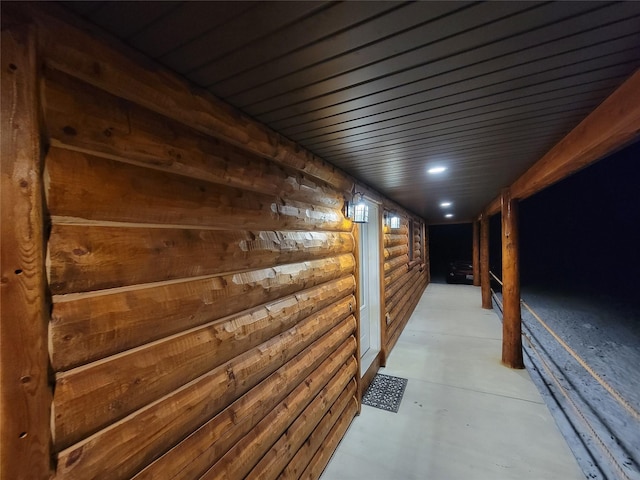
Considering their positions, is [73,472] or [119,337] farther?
[119,337]

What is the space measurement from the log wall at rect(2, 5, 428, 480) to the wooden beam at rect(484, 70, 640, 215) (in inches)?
63.6

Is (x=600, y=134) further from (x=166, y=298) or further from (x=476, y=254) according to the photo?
(x=476, y=254)

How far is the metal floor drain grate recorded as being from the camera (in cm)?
281

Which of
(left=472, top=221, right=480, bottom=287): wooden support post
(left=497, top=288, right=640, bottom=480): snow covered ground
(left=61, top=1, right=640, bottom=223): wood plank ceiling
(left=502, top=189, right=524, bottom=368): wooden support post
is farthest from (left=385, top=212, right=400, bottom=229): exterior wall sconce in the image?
(left=472, top=221, right=480, bottom=287): wooden support post

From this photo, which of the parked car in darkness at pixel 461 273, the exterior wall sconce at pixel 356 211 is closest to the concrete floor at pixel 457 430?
the exterior wall sconce at pixel 356 211

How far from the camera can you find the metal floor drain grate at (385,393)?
2.81 meters

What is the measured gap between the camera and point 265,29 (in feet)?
2.74

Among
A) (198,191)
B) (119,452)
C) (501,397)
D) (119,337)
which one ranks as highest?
(198,191)

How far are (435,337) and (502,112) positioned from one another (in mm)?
4156

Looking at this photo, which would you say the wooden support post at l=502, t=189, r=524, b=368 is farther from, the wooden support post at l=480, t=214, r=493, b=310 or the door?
the wooden support post at l=480, t=214, r=493, b=310

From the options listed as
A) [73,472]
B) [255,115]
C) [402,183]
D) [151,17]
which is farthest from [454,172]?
[73,472]

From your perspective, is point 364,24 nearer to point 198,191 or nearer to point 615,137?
point 198,191

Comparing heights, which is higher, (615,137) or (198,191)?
(615,137)

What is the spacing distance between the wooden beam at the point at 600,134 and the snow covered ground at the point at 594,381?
1.50 m
